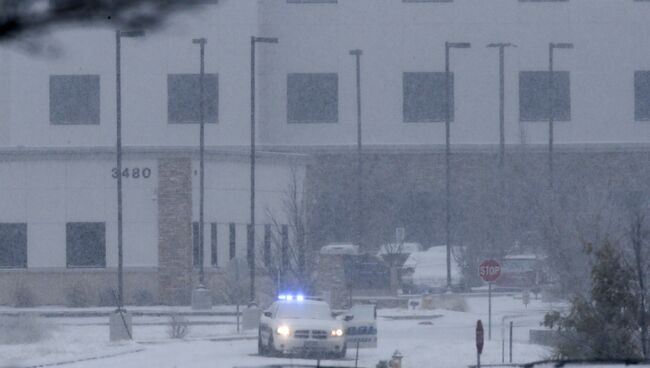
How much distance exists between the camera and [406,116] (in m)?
61.1

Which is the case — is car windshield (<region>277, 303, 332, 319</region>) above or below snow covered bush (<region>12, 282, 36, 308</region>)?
above

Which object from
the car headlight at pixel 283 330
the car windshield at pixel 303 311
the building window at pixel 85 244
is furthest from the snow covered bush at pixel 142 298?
the car headlight at pixel 283 330

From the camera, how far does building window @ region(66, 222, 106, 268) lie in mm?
50906

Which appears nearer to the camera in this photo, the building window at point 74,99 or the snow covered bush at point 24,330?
the snow covered bush at point 24,330

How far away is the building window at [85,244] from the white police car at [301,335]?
25.0 meters

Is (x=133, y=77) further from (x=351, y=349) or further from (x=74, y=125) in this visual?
(x=351, y=349)

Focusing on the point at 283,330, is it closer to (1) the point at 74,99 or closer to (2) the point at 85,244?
(2) the point at 85,244

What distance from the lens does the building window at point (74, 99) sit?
5928 centimetres

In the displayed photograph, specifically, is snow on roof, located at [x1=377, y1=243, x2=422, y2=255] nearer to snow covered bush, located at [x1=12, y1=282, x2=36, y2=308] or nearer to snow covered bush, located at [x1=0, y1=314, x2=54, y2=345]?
snow covered bush, located at [x1=12, y1=282, x2=36, y2=308]

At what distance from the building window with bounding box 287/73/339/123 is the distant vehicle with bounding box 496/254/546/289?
12.4 metres

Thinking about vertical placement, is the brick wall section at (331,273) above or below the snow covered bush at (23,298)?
above

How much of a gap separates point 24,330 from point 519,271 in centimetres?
2340

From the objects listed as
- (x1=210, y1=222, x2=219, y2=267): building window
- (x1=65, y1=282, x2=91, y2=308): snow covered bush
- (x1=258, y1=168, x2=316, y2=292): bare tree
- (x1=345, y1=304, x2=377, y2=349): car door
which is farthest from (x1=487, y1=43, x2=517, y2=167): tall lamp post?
(x1=345, y1=304, x2=377, y2=349): car door

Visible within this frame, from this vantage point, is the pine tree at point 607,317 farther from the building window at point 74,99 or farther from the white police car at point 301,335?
the building window at point 74,99
